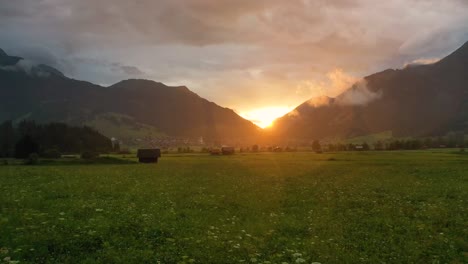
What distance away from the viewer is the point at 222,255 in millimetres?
13984

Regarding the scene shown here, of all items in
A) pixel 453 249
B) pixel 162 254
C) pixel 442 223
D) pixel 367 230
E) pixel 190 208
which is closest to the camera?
pixel 162 254

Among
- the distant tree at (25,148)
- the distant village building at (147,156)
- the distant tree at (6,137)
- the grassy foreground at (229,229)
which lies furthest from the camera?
the distant tree at (6,137)

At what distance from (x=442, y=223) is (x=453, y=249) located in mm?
5950

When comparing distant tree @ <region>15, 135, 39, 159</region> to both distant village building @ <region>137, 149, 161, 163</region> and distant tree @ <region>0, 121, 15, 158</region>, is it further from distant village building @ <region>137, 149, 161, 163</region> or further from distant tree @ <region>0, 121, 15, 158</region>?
distant tree @ <region>0, 121, 15, 158</region>

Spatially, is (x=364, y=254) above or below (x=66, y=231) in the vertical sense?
below

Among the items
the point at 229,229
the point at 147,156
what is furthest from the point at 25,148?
the point at 229,229

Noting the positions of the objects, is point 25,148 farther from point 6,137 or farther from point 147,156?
point 6,137

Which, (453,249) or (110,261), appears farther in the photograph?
(453,249)

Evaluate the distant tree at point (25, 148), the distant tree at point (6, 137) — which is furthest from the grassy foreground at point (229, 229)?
the distant tree at point (6, 137)

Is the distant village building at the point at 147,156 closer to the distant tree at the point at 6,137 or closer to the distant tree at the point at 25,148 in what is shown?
the distant tree at the point at 25,148

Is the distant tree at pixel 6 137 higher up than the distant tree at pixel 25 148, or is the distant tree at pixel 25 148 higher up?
the distant tree at pixel 6 137

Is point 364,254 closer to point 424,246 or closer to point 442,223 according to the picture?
point 424,246

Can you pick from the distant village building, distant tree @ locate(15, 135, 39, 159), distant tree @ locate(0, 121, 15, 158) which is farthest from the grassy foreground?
distant tree @ locate(0, 121, 15, 158)

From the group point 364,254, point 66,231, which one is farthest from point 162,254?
A: point 364,254
